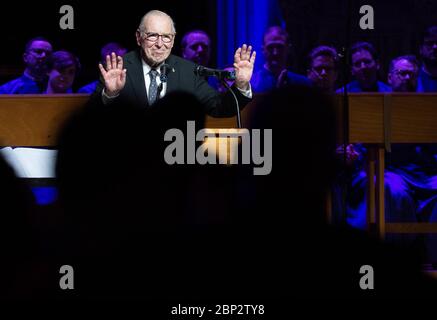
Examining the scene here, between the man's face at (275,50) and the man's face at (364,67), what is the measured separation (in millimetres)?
397

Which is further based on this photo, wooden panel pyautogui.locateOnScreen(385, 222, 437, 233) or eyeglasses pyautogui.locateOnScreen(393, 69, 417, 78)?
eyeglasses pyautogui.locateOnScreen(393, 69, 417, 78)

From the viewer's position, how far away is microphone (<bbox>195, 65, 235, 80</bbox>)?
2977 millimetres

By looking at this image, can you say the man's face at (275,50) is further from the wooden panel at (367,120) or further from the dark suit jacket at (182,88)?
the dark suit jacket at (182,88)

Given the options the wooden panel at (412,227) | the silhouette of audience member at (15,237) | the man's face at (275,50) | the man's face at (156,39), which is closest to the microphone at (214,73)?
the man's face at (156,39)

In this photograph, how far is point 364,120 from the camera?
331 centimetres

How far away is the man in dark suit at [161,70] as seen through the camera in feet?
10.1

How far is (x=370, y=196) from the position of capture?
3363mm

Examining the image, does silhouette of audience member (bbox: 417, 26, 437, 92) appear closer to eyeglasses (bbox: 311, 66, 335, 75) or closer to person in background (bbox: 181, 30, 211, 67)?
eyeglasses (bbox: 311, 66, 335, 75)

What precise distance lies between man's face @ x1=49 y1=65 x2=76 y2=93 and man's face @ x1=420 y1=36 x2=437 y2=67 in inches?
75.8

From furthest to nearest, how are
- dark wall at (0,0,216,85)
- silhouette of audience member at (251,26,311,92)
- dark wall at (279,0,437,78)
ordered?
dark wall at (279,0,437,78) < dark wall at (0,0,216,85) < silhouette of audience member at (251,26,311,92)

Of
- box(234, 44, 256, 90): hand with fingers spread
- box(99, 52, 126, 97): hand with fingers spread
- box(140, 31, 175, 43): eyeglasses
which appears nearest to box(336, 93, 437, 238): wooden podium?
box(234, 44, 256, 90): hand with fingers spread

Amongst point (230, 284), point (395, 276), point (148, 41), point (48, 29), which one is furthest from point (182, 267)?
point (48, 29)

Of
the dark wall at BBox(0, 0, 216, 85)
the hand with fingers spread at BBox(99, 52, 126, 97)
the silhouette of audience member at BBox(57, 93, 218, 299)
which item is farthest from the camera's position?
the dark wall at BBox(0, 0, 216, 85)
